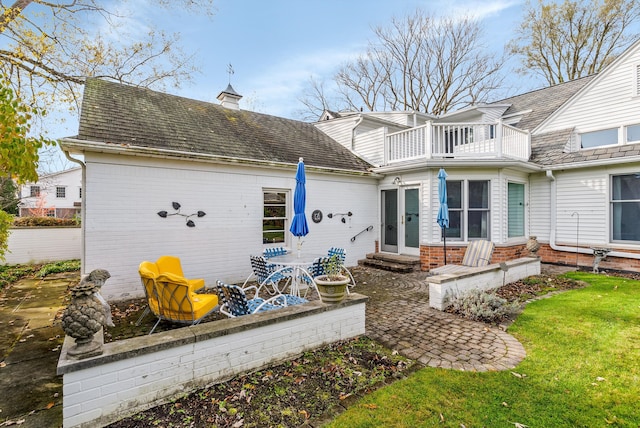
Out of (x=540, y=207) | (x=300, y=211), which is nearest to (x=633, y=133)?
(x=540, y=207)

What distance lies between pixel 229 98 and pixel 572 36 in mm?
21733

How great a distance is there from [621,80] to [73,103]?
19071 millimetres

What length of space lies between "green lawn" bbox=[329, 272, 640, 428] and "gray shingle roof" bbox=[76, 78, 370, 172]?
6840 mm

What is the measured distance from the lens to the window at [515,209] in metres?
9.98

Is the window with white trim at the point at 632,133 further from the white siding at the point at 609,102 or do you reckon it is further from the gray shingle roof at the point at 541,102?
the gray shingle roof at the point at 541,102

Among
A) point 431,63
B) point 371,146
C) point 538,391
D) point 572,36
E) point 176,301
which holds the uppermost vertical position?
point 431,63

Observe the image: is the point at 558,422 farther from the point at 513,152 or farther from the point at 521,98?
the point at 521,98

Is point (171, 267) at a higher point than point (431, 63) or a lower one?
lower

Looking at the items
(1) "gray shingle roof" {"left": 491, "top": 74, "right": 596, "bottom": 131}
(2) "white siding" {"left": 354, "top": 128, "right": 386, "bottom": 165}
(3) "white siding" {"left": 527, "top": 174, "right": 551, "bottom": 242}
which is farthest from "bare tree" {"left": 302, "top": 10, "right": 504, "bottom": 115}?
(3) "white siding" {"left": 527, "top": 174, "right": 551, "bottom": 242}

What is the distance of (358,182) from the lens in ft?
34.9

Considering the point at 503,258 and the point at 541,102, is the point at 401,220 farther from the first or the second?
the point at 541,102

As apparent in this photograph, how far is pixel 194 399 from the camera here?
3.04 metres

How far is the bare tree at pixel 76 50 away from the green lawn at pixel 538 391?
11.0 m

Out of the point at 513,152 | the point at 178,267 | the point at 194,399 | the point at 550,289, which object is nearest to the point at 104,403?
the point at 194,399
